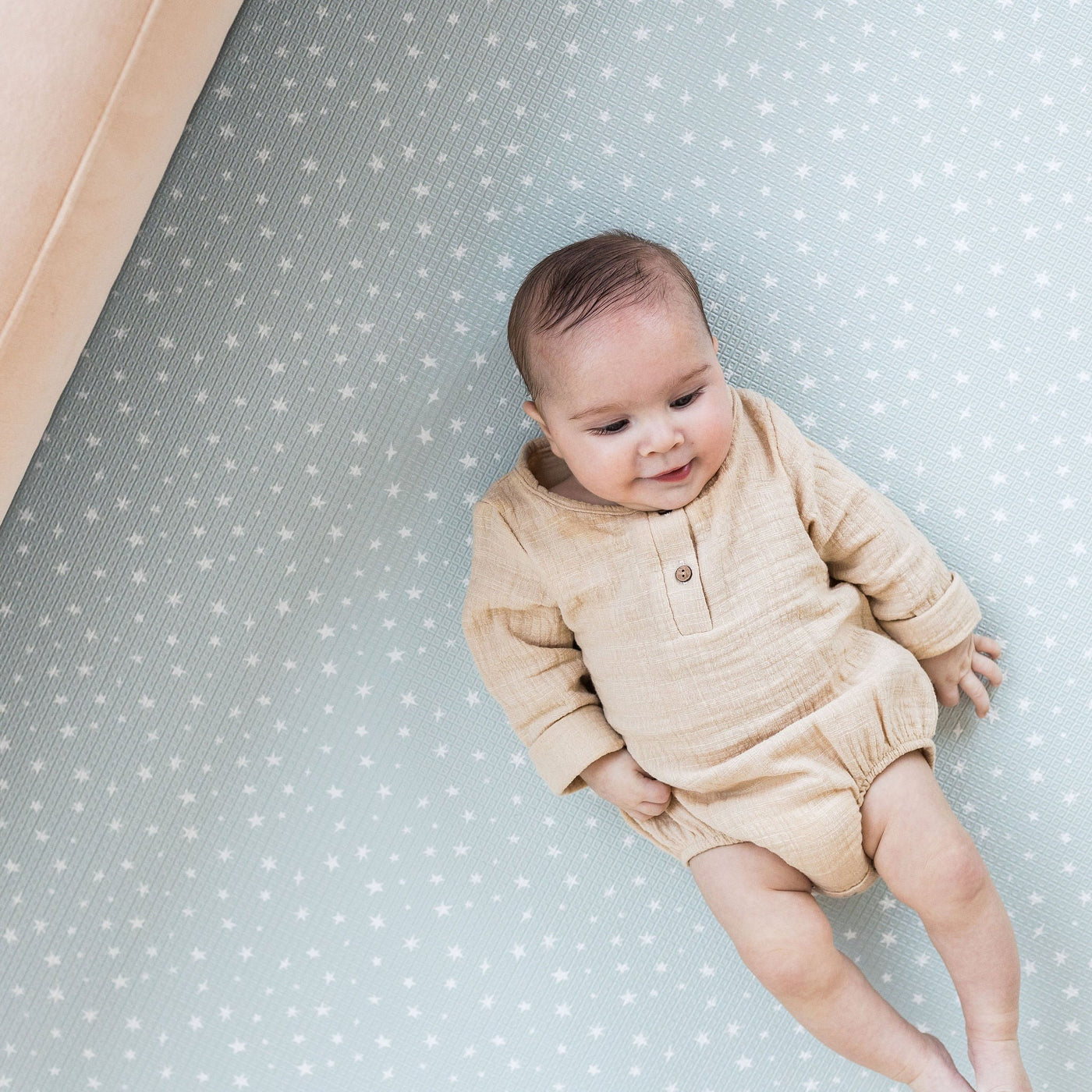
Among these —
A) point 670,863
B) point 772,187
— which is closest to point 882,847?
point 670,863

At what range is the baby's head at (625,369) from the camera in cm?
88

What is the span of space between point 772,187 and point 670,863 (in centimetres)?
78

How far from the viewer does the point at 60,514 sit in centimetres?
108

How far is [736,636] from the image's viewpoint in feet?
3.13

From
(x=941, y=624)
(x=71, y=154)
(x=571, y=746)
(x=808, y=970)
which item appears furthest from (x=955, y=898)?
(x=71, y=154)

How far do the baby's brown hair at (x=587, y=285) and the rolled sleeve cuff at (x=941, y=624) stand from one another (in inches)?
15.2

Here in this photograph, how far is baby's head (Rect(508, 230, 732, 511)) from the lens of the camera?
880mm

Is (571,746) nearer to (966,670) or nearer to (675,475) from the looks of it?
(675,475)

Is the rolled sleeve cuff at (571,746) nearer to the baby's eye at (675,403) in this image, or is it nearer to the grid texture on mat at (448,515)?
the grid texture on mat at (448,515)

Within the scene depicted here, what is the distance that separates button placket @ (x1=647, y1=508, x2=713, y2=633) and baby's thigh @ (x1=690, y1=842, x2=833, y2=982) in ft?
0.79

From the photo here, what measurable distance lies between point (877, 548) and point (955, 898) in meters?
0.36

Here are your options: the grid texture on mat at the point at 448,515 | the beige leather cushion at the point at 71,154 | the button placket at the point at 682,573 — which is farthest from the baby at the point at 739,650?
the beige leather cushion at the point at 71,154

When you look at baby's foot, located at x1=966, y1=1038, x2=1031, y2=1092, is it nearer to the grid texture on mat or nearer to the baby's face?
the grid texture on mat

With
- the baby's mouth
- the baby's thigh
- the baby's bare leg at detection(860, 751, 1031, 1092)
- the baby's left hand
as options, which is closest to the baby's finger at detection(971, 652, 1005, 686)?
the baby's left hand
